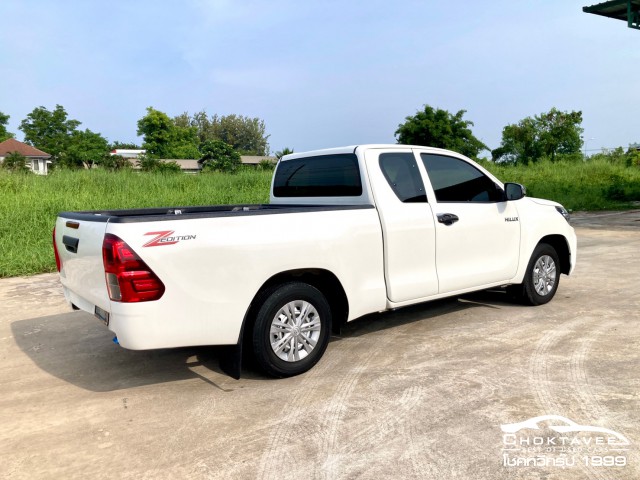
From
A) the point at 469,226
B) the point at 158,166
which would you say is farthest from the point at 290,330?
the point at 158,166

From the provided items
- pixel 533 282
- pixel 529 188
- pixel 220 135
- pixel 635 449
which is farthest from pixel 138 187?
pixel 220 135

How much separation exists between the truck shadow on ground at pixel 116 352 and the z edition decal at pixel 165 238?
3.49 ft

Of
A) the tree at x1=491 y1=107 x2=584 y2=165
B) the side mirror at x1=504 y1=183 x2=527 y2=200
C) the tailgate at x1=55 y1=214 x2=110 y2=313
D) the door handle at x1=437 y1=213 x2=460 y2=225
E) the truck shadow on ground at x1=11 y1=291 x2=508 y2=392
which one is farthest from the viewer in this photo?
the tree at x1=491 y1=107 x2=584 y2=165

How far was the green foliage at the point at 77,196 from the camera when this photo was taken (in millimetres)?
10164

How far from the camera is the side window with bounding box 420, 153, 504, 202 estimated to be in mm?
5152

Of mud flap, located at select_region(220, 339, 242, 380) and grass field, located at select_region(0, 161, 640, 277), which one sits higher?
grass field, located at select_region(0, 161, 640, 277)

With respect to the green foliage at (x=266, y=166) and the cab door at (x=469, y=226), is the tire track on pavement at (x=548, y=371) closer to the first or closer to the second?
the cab door at (x=469, y=226)

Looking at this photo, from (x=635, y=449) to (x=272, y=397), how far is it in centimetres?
232

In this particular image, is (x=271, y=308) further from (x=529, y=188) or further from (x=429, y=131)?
(x=429, y=131)

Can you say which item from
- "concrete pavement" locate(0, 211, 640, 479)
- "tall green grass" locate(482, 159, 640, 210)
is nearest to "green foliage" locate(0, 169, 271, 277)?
"concrete pavement" locate(0, 211, 640, 479)

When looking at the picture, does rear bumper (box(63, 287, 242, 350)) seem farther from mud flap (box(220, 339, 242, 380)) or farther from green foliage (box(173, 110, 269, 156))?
green foliage (box(173, 110, 269, 156))

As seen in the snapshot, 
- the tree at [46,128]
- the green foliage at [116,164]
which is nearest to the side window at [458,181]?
the green foliage at [116,164]

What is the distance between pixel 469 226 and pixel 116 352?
3.68 m
